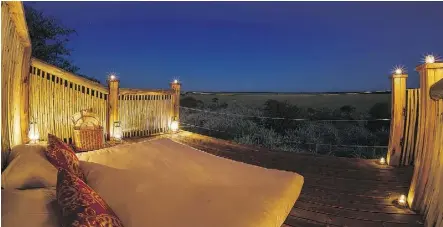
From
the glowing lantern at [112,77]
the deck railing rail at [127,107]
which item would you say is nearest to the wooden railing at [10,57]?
the deck railing rail at [127,107]

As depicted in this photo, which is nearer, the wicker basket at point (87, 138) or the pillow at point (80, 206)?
the pillow at point (80, 206)

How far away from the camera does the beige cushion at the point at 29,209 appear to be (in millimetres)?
1046

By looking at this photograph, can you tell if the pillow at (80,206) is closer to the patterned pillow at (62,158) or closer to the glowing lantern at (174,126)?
Answer: the patterned pillow at (62,158)

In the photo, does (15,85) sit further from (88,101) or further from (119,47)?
(119,47)

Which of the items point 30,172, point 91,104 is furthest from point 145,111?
point 30,172

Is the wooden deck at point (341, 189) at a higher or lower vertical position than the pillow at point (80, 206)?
lower

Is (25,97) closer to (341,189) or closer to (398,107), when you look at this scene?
(341,189)

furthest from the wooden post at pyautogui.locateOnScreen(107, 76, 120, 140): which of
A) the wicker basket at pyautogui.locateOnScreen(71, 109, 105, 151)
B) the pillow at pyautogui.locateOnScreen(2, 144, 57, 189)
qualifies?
the pillow at pyautogui.locateOnScreen(2, 144, 57, 189)

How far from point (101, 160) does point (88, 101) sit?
4.05m

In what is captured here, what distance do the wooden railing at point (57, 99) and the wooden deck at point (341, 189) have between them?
1.98 metres

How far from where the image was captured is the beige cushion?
1.05m

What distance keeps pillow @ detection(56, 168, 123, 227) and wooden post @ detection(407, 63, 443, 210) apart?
7.61ft

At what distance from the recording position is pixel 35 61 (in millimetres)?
4551

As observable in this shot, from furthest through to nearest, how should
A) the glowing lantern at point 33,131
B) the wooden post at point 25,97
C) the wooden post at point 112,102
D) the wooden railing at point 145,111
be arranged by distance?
1. the wooden railing at point 145,111
2. the wooden post at point 112,102
3. the glowing lantern at point 33,131
4. the wooden post at point 25,97
